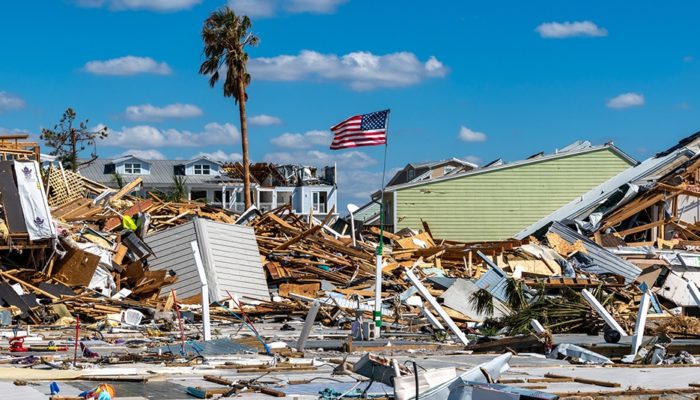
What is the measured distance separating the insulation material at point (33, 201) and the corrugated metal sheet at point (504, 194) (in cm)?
2257

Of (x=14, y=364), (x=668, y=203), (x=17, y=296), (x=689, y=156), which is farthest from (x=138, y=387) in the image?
(x=689, y=156)

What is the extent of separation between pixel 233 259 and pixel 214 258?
2.14 ft

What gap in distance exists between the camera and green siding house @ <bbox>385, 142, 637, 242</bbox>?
4700cm

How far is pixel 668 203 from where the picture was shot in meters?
38.9

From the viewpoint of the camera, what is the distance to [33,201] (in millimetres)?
25594

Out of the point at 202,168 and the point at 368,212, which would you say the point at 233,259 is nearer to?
the point at 368,212

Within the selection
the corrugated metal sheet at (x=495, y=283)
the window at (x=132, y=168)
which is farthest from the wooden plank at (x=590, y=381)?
the window at (x=132, y=168)

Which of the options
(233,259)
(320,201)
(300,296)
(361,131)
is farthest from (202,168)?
(361,131)

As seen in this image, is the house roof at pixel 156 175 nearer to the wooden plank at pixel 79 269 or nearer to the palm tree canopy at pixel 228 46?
the palm tree canopy at pixel 228 46

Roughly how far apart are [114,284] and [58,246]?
1.55m

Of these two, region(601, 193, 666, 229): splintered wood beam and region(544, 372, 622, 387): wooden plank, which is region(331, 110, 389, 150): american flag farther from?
region(601, 193, 666, 229): splintered wood beam

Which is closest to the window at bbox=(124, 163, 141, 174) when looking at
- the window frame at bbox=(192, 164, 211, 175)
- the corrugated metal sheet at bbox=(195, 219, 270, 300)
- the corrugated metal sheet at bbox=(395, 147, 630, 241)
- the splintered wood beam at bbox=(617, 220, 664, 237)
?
the window frame at bbox=(192, 164, 211, 175)

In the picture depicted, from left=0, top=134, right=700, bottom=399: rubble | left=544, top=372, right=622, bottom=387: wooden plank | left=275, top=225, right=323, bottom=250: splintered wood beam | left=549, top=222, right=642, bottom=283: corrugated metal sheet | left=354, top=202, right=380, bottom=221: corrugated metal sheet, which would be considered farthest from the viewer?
left=354, top=202, right=380, bottom=221: corrugated metal sheet

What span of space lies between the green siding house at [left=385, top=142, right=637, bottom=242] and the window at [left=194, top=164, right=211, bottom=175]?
42.1 metres
